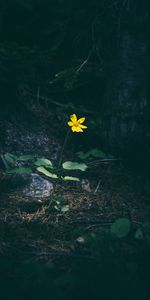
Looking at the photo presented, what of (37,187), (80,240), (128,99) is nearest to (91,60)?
(128,99)

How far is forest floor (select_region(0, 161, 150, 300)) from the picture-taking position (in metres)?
1.80

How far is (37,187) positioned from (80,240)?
112 cm

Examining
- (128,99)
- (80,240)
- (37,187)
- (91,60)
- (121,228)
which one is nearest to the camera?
(121,228)

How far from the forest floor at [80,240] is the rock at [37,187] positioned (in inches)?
3.5

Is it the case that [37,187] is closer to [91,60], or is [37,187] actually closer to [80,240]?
[80,240]

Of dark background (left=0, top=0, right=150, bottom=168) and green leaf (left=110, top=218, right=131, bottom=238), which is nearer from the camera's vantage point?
green leaf (left=110, top=218, right=131, bottom=238)

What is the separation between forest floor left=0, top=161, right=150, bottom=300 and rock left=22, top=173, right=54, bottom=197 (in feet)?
0.29

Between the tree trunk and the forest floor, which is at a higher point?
the tree trunk

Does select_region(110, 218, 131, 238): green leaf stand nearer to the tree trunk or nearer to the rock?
the rock

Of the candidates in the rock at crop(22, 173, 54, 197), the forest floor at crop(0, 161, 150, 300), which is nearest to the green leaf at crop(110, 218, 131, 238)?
the forest floor at crop(0, 161, 150, 300)

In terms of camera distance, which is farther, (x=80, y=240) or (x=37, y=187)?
(x=37, y=187)

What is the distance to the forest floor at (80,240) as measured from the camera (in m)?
1.80

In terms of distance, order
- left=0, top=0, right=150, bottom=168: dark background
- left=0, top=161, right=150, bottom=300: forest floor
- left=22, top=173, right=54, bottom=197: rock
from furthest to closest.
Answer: left=0, top=0, right=150, bottom=168: dark background, left=22, top=173, right=54, bottom=197: rock, left=0, top=161, right=150, bottom=300: forest floor

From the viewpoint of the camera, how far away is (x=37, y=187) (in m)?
3.72
